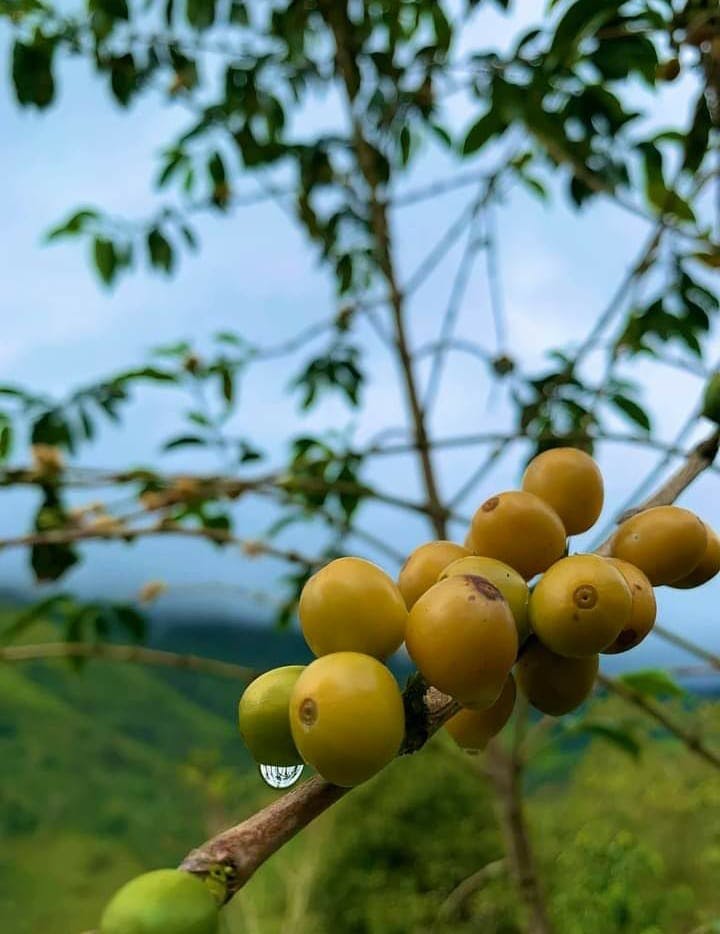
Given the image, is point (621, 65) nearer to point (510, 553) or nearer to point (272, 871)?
point (510, 553)

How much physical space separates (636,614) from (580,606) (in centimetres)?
5

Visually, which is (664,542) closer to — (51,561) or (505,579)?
(505,579)

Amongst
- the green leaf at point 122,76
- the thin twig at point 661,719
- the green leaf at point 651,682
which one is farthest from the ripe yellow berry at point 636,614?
the green leaf at point 122,76

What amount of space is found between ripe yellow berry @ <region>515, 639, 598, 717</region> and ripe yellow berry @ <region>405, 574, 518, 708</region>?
6 cm

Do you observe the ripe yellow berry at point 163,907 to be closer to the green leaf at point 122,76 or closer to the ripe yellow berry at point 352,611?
the ripe yellow berry at point 352,611

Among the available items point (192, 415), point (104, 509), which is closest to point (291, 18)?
point (192, 415)

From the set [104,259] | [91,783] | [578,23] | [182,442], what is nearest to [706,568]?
[578,23]

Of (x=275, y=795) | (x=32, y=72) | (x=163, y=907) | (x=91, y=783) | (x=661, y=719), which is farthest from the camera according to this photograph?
(x=91, y=783)

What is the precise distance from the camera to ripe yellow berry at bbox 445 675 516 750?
13.1 inches

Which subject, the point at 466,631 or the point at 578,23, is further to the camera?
the point at 578,23

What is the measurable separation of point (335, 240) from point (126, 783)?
6.89 feet

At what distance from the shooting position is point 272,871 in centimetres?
262

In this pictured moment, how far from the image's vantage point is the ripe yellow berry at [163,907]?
216 mm

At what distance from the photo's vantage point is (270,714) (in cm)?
29
